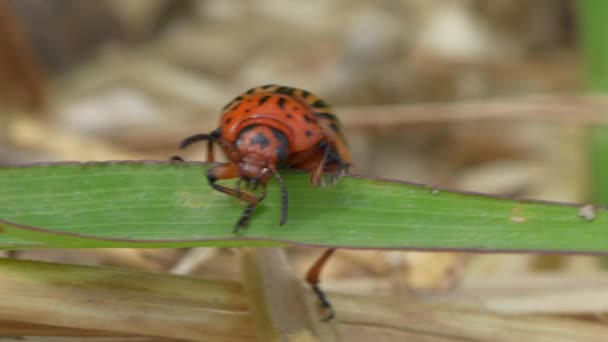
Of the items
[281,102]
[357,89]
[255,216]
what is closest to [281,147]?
[281,102]

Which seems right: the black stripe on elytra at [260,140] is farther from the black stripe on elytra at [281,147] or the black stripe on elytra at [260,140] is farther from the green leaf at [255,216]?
the green leaf at [255,216]

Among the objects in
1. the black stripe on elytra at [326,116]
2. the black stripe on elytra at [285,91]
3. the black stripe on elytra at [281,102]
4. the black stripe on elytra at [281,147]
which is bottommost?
the black stripe on elytra at [281,147]

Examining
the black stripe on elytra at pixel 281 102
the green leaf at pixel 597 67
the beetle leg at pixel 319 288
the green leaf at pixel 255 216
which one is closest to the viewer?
the green leaf at pixel 255 216

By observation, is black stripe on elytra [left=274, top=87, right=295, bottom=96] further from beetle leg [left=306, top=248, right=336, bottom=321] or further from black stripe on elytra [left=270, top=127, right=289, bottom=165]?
beetle leg [left=306, top=248, right=336, bottom=321]

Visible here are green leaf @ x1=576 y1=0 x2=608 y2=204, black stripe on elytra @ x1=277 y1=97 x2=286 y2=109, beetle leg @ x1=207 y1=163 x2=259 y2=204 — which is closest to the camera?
beetle leg @ x1=207 y1=163 x2=259 y2=204

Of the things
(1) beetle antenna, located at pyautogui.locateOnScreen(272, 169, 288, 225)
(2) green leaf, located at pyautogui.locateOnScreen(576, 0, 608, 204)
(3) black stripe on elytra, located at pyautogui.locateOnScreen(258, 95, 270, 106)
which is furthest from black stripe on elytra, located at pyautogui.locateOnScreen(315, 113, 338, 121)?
(2) green leaf, located at pyautogui.locateOnScreen(576, 0, 608, 204)

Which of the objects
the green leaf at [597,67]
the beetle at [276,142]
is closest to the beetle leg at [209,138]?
the beetle at [276,142]

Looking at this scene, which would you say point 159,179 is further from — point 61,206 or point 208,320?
point 208,320

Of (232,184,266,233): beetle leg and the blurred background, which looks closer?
(232,184,266,233): beetle leg

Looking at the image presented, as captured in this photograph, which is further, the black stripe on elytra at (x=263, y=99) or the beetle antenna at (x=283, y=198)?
the black stripe on elytra at (x=263, y=99)
